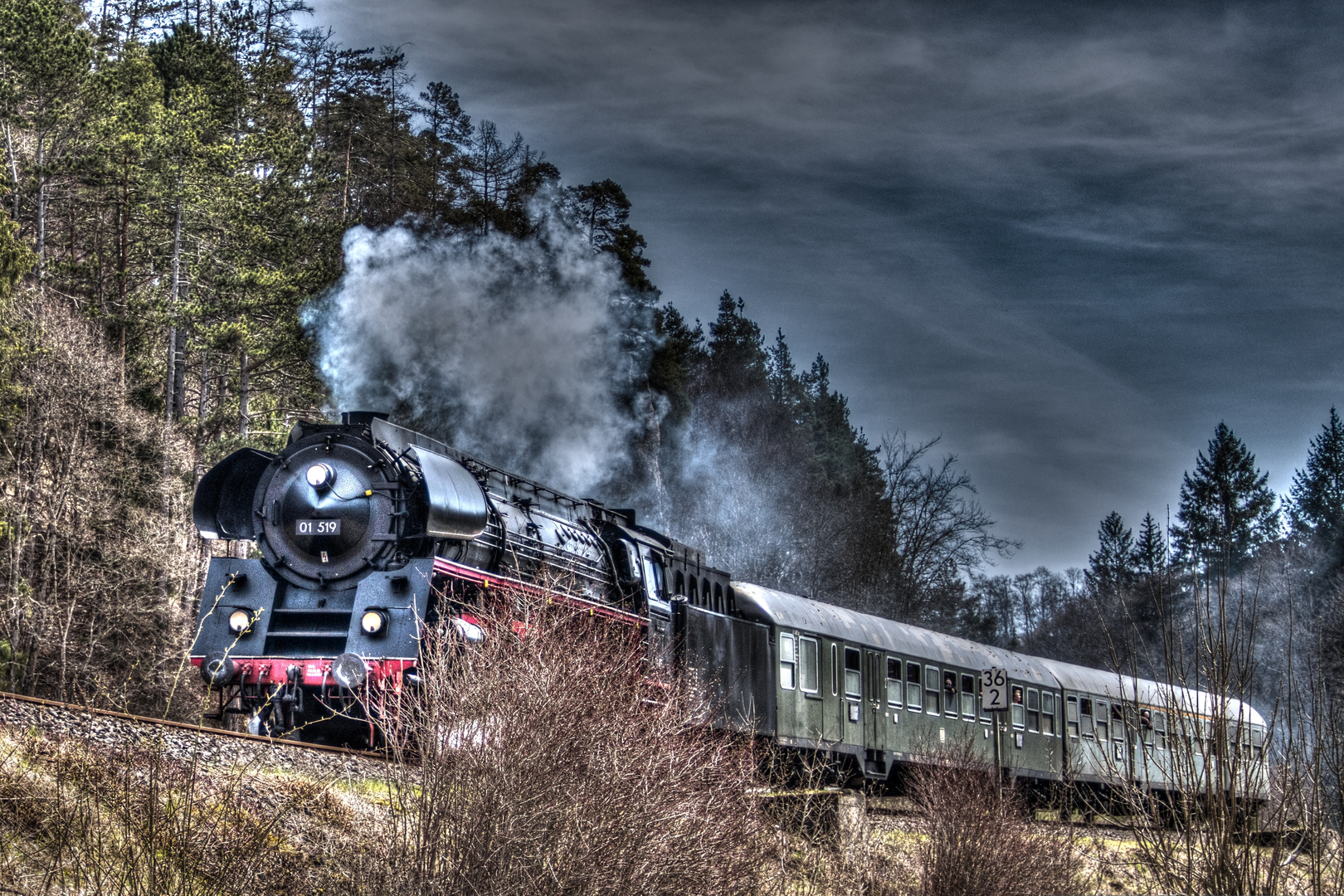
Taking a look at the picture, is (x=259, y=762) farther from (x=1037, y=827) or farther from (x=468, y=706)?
(x=1037, y=827)

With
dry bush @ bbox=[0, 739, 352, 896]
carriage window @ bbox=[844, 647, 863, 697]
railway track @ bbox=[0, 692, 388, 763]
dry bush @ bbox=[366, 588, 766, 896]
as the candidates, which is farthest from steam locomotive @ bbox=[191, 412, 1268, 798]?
dry bush @ bbox=[366, 588, 766, 896]

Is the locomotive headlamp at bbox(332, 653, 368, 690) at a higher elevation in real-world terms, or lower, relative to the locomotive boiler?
lower

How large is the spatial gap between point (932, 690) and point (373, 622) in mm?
12641

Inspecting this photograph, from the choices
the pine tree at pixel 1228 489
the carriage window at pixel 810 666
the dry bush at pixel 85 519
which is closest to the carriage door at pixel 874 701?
the carriage window at pixel 810 666

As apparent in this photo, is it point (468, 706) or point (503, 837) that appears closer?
point (503, 837)

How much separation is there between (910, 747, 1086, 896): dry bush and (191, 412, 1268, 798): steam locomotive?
1.25m

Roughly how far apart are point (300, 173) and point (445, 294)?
8728 mm

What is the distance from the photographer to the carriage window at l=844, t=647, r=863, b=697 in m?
19.2

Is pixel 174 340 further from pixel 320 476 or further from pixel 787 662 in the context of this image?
pixel 320 476

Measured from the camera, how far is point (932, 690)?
21.6 m

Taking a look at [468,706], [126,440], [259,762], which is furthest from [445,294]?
[468,706]

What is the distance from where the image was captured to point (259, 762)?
8867mm

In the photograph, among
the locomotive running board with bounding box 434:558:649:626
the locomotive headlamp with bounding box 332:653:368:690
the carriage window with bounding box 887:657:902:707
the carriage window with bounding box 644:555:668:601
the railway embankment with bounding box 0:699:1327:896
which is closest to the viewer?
the railway embankment with bounding box 0:699:1327:896

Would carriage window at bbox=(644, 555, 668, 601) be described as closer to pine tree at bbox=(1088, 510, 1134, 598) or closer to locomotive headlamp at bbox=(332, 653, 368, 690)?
locomotive headlamp at bbox=(332, 653, 368, 690)
